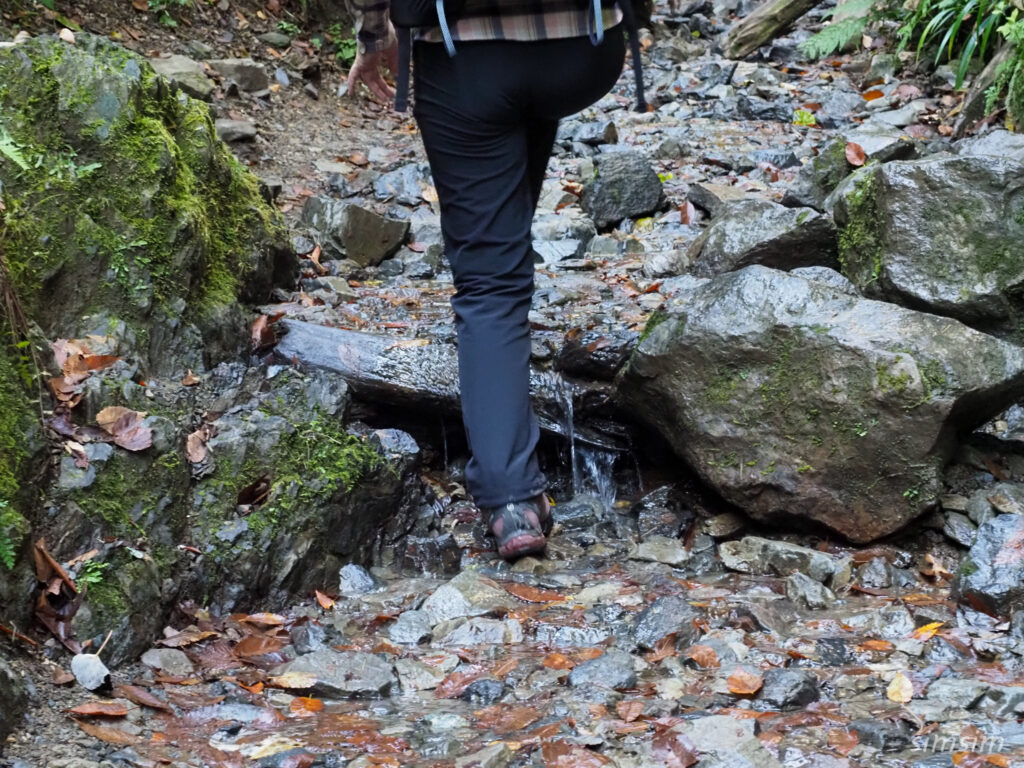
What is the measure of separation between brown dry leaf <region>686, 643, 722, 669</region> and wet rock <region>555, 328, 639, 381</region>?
187 centimetres

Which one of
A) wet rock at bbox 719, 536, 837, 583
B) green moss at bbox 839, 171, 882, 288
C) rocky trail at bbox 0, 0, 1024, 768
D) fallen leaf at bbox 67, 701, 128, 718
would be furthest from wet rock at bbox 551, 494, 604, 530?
fallen leaf at bbox 67, 701, 128, 718

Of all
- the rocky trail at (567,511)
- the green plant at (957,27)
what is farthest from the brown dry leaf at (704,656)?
the green plant at (957,27)

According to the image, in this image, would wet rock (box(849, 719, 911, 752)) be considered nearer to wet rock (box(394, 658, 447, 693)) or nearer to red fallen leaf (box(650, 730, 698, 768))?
red fallen leaf (box(650, 730, 698, 768))

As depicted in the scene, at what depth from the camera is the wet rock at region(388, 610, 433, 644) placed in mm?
2838

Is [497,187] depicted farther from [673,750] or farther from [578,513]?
[673,750]

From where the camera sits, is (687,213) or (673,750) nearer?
(673,750)

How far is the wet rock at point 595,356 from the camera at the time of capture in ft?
14.2

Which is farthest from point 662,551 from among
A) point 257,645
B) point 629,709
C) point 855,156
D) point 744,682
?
point 855,156

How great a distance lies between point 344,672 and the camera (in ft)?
8.25

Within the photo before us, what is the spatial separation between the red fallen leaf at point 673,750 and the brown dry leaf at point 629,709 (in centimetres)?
12

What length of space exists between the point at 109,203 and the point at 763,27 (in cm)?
919

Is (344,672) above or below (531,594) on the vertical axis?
above

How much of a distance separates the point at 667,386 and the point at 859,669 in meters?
1.39

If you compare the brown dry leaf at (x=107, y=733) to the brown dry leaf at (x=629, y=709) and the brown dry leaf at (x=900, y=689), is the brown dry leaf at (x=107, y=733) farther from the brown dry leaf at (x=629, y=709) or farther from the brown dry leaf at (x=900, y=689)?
the brown dry leaf at (x=900, y=689)
